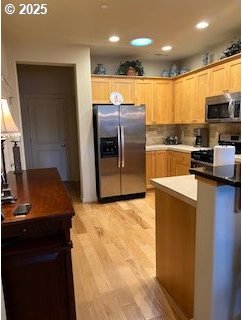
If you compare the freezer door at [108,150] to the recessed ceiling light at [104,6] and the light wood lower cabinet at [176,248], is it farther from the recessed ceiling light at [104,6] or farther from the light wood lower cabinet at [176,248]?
the light wood lower cabinet at [176,248]

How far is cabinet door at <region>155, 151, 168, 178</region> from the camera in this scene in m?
4.68

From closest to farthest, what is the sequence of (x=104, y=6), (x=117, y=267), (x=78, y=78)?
(x=117, y=267), (x=104, y=6), (x=78, y=78)

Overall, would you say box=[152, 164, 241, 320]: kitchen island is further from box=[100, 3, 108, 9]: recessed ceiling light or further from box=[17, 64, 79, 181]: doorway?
box=[17, 64, 79, 181]: doorway

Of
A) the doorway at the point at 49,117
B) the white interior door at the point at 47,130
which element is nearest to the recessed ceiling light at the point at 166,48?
the doorway at the point at 49,117

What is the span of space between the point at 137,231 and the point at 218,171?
6.55 feet

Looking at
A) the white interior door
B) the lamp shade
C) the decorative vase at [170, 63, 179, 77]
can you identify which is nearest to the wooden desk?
the lamp shade

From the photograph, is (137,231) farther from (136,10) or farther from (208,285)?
(136,10)

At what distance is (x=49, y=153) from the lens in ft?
18.8

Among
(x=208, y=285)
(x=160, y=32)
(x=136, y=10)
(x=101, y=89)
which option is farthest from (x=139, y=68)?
(x=208, y=285)

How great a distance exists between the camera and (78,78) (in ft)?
12.9

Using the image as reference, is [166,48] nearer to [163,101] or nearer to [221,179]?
[163,101]

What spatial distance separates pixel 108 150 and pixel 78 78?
129cm

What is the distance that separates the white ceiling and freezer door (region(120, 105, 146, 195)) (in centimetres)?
113

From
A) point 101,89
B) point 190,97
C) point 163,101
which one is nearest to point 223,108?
point 190,97
